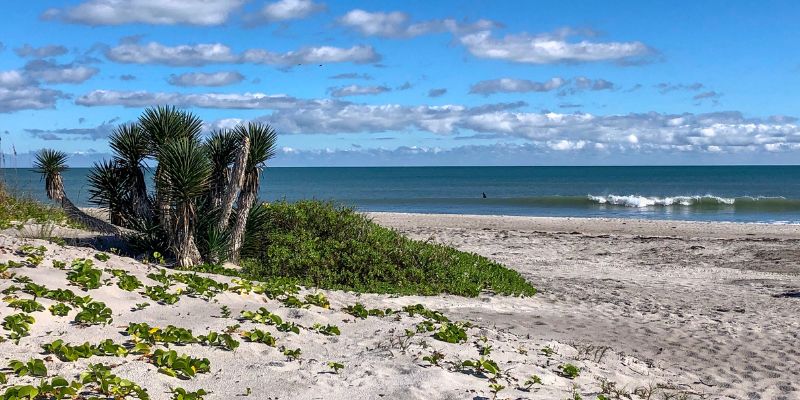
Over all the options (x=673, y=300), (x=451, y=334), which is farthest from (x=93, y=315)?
(x=673, y=300)

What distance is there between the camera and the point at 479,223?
100ft

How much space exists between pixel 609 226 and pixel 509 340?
21.8 metres

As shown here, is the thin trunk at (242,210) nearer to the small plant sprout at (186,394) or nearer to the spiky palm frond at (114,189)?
the spiky palm frond at (114,189)

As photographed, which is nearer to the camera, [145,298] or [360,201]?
[145,298]

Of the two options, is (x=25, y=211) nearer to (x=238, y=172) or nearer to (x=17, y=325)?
(x=238, y=172)

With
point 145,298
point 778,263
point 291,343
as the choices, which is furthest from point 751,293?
point 145,298

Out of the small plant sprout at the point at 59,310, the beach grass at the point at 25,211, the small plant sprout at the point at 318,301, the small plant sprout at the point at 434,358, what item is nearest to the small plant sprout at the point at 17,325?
the small plant sprout at the point at 59,310

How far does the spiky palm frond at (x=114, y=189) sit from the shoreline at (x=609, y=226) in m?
14.4

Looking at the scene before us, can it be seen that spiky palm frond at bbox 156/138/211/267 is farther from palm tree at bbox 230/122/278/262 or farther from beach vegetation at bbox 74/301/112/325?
beach vegetation at bbox 74/301/112/325

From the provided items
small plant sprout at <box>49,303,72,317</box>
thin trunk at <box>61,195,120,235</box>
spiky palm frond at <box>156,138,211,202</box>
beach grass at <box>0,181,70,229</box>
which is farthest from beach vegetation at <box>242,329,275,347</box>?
beach grass at <box>0,181,70,229</box>

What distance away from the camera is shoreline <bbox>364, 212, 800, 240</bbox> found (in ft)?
86.2

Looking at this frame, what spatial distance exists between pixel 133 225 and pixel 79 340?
654 centimetres

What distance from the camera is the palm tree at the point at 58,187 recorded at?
12.9 meters

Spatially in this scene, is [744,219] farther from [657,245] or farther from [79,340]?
[79,340]
